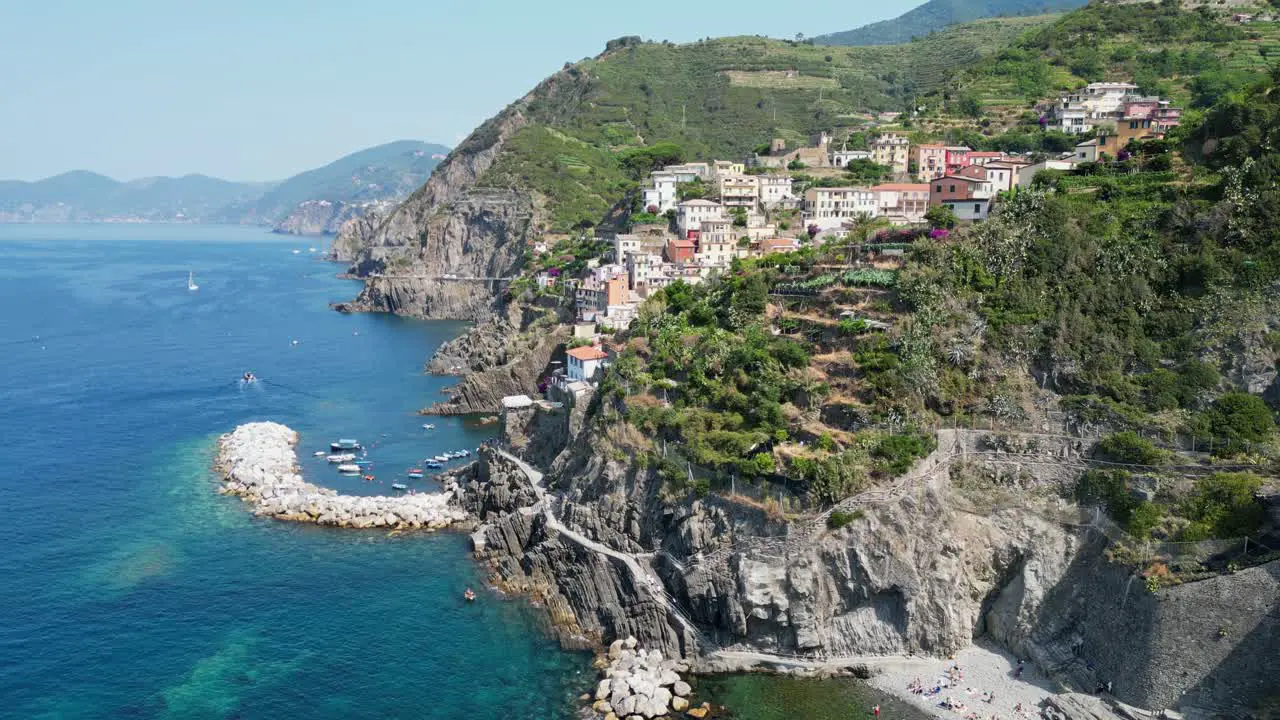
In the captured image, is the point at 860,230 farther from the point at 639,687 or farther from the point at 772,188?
the point at 639,687

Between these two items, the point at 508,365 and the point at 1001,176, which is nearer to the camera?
the point at 1001,176

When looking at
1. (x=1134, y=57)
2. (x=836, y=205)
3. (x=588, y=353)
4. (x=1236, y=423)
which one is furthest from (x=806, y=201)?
(x=1236, y=423)

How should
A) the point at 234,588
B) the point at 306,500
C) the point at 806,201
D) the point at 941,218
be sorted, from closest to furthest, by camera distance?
the point at 234,588, the point at 941,218, the point at 306,500, the point at 806,201

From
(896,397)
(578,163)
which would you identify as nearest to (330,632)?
(896,397)

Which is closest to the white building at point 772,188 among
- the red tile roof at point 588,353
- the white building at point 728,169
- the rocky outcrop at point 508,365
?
the white building at point 728,169

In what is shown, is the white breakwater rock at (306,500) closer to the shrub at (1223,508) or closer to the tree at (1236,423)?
the shrub at (1223,508)

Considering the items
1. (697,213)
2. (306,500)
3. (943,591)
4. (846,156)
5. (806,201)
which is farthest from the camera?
(846,156)

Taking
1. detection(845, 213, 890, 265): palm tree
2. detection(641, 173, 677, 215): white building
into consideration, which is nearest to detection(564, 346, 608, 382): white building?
detection(845, 213, 890, 265): palm tree

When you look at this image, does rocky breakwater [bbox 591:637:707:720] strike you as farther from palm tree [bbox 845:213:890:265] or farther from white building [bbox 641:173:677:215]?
white building [bbox 641:173:677:215]
